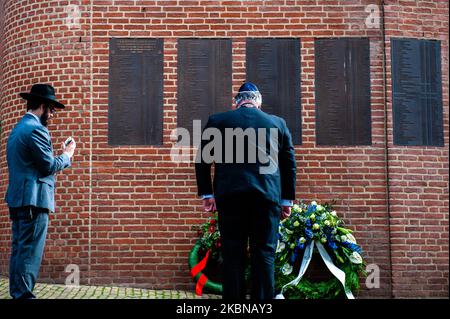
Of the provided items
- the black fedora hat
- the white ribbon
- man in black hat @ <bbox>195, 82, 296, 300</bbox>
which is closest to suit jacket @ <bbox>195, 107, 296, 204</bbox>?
man in black hat @ <bbox>195, 82, 296, 300</bbox>

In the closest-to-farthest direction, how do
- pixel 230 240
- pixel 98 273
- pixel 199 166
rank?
pixel 230 240 < pixel 199 166 < pixel 98 273

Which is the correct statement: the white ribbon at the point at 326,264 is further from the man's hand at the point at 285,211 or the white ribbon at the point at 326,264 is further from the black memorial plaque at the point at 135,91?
the man's hand at the point at 285,211

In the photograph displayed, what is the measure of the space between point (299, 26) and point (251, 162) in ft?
14.8

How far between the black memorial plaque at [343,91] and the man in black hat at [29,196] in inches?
169

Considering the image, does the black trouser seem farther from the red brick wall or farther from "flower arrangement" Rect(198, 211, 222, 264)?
the red brick wall

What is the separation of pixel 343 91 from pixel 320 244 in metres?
2.28

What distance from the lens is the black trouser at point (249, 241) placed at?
523cm

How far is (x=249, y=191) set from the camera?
Answer: 5.23 meters

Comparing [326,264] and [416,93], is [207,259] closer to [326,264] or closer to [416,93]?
[326,264]

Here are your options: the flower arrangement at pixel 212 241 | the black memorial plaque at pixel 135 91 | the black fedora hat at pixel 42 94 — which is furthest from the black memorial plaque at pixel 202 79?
the black fedora hat at pixel 42 94

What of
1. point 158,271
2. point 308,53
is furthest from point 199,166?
point 308,53

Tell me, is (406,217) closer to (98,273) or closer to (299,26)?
(299,26)

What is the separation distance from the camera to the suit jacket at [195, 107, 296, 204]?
5.27m

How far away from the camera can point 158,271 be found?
8.95 metres
